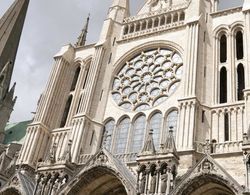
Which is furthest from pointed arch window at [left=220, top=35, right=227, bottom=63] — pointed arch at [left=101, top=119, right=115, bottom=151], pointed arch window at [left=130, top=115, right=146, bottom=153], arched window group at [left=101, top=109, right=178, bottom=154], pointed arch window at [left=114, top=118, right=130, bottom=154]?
pointed arch at [left=101, top=119, right=115, bottom=151]

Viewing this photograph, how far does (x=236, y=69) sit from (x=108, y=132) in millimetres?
8011

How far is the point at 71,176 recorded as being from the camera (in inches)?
737

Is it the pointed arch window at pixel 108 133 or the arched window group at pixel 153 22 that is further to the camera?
the arched window group at pixel 153 22

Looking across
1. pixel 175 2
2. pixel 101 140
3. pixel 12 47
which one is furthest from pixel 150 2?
pixel 12 47

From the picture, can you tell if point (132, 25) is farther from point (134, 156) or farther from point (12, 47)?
point (12, 47)

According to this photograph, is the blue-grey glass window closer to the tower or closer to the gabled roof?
the gabled roof

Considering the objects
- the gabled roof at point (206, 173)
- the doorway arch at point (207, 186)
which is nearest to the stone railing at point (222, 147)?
the doorway arch at point (207, 186)

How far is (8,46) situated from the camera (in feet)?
141

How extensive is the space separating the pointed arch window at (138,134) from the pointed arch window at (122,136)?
0.45 m

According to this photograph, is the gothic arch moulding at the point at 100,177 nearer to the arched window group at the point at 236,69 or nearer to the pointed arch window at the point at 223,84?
the pointed arch window at the point at 223,84

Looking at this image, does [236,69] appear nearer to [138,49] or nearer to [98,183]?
[138,49]

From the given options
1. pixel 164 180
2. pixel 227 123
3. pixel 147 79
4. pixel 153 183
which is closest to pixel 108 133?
pixel 147 79

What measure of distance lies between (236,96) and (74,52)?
12.9m

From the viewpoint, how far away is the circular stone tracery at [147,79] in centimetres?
2288
